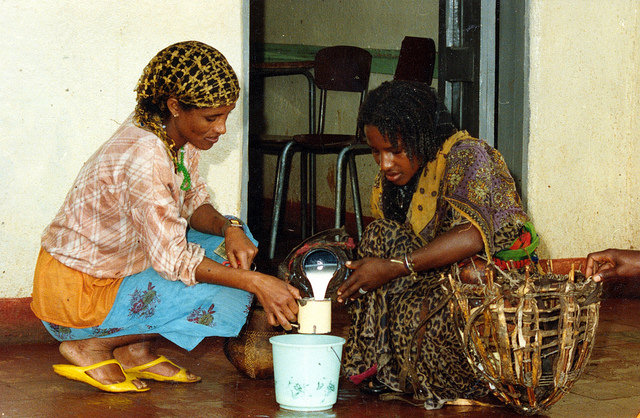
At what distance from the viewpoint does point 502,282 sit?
2.62 m

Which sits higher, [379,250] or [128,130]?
[128,130]

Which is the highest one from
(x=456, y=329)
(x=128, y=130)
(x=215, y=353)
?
(x=128, y=130)

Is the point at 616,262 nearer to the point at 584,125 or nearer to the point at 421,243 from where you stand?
the point at 421,243

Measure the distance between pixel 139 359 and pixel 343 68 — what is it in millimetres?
2875

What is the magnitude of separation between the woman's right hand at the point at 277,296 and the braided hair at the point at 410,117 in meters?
0.63

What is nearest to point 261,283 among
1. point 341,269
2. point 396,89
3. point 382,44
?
point 341,269

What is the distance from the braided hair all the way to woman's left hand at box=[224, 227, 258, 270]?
0.57m

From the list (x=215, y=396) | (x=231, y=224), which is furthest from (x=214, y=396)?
(x=231, y=224)

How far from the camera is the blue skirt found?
2.88 m

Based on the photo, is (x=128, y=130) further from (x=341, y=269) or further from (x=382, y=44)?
(x=382, y=44)

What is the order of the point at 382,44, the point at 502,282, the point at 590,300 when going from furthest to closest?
1. the point at 382,44
2. the point at 502,282
3. the point at 590,300

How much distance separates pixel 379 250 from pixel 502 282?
44 cm

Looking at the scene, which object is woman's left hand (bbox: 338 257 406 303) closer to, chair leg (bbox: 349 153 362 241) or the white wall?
the white wall

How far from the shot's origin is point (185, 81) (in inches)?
108
